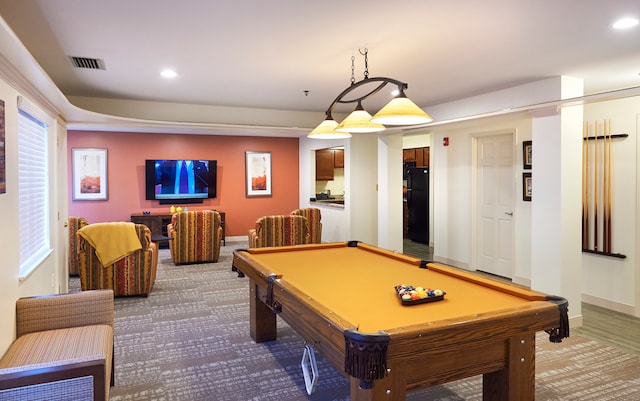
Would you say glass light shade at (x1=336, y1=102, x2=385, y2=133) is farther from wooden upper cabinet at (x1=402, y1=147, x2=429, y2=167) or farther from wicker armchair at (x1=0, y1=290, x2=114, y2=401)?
wooden upper cabinet at (x1=402, y1=147, x2=429, y2=167)

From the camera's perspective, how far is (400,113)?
8.98 ft

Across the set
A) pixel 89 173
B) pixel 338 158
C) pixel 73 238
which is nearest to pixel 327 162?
pixel 338 158

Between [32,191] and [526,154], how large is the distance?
5.34m

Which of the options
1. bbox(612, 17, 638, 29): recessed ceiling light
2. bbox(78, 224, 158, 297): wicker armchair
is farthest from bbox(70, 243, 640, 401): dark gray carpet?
bbox(612, 17, 638, 29): recessed ceiling light

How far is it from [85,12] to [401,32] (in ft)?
6.67

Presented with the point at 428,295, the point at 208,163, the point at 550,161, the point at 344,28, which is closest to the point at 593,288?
the point at 550,161

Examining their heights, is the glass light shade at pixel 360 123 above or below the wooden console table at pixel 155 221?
above

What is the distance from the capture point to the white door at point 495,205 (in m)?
5.92

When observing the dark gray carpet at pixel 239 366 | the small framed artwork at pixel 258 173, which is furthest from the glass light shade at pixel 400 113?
the small framed artwork at pixel 258 173

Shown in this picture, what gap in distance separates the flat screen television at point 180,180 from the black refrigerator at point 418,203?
410 cm

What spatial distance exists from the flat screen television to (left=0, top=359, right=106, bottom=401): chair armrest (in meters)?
7.04

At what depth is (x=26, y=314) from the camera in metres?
2.76

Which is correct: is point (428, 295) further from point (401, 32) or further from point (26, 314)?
point (26, 314)

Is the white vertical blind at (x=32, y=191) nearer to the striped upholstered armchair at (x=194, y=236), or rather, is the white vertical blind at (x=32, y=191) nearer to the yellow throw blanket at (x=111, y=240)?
the yellow throw blanket at (x=111, y=240)
